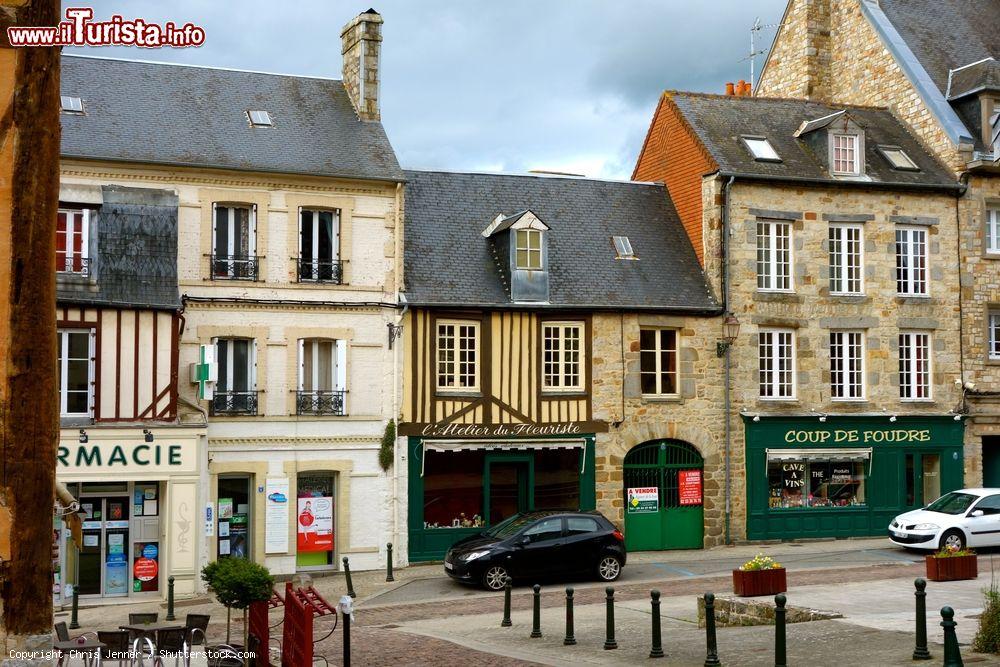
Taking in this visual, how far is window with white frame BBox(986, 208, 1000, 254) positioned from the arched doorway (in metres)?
8.51

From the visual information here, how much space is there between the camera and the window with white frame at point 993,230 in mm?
26969

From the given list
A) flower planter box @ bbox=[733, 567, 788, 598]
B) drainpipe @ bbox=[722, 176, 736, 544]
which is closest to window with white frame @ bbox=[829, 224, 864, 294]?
drainpipe @ bbox=[722, 176, 736, 544]

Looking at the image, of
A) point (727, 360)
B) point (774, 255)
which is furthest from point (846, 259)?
point (727, 360)

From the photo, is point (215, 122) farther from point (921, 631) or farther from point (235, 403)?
point (921, 631)

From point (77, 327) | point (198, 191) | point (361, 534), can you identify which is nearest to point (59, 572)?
point (77, 327)

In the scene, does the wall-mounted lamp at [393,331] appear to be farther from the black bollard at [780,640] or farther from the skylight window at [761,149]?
the black bollard at [780,640]

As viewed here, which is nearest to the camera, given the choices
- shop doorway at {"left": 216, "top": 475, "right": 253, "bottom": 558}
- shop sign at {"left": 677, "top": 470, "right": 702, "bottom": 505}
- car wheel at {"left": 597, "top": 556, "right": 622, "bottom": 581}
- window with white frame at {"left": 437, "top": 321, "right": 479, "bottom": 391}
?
car wheel at {"left": 597, "top": 556, "right": 622, "bottom": 581}

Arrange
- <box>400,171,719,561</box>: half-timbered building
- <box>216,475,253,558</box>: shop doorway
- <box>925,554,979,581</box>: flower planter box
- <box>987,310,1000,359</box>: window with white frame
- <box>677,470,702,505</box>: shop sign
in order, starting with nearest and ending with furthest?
<box>925,554,979,581</box>: flower planter box, <box>216,475,253,558</box>: shop doorway, <box>400,171,719,561</box>: half-timbered building, <box>677,470,702,505</box>: shop sign, <box>987,310,1000,359</box>: window with white frame

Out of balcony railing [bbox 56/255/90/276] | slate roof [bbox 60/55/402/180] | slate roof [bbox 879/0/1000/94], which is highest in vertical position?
slate roof [bbox 879/0/1000/94]

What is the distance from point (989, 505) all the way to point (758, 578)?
312 inches

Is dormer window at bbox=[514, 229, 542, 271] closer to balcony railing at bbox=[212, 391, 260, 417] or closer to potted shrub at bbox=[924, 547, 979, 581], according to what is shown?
balcony railing at bbox=[212, 391, 260, 417]

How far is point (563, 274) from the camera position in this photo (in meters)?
24.5

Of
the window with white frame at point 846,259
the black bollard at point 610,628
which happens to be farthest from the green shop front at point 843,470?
the black bollard at point 610,628

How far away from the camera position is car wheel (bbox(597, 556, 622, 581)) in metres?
20.3
